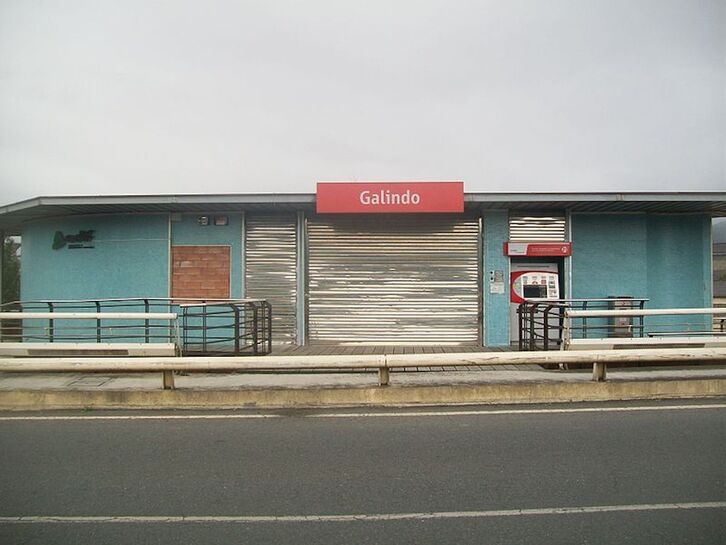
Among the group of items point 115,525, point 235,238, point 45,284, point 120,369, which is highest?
point 235,238

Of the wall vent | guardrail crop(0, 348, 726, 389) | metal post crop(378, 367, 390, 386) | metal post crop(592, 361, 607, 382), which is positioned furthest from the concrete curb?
the wall vent

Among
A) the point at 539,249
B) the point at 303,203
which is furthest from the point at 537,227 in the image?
the point at 303,203

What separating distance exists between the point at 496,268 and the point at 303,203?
17.7ft

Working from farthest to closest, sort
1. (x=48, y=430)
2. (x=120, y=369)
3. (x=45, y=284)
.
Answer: (x=45, y=284)
(x=120, y=369)
(x=48, y=430)

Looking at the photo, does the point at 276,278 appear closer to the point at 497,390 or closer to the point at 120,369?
the point at 120,369

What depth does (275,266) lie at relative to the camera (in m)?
14.5

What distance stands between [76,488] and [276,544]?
7.36 ft

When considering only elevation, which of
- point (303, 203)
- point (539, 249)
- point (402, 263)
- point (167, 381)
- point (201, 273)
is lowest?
point (167, 381)

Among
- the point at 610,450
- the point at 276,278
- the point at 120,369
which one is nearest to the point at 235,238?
the point at 276,278

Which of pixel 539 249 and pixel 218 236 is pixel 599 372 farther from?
pixel 218 236

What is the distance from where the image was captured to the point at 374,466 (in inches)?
210

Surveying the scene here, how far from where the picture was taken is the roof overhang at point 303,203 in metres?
13.0

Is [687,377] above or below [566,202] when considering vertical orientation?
below

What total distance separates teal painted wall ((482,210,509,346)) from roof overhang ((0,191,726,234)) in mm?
405
